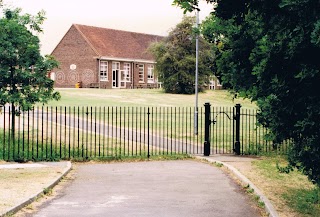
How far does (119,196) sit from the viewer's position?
35.7ft

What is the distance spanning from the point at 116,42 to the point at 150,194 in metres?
54.7

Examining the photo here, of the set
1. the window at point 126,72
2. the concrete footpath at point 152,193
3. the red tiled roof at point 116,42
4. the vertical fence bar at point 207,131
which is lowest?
the concrete footpath at point 152,193

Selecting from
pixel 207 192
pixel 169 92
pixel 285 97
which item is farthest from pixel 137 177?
pixel 169 92

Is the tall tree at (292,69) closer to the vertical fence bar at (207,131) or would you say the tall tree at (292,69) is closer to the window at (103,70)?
the vertical fence bar at (207,131)

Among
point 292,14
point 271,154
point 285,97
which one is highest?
point 292,14

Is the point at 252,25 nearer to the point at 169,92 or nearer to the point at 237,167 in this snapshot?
the point at 237,167

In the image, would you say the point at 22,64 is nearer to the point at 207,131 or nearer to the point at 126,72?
the point at 207,131

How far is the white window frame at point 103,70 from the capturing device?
60969 mm

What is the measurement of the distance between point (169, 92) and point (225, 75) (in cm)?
4027

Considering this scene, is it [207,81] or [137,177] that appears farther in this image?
[207,81]

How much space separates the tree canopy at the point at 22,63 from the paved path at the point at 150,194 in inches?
177

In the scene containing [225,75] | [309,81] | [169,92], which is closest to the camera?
[309,81]

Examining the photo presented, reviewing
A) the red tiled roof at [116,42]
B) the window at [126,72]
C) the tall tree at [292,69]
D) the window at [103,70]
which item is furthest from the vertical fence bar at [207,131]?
the window at [126,72]

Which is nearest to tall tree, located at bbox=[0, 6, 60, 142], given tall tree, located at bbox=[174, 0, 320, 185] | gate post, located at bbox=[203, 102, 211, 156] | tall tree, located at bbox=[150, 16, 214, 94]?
gate post, located at bbox=[203, 102, 211, 156]
